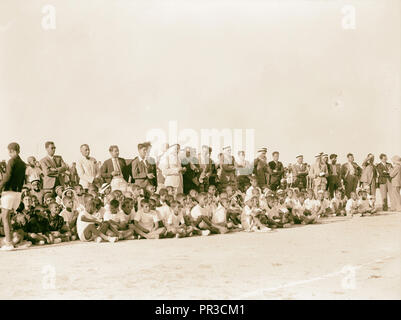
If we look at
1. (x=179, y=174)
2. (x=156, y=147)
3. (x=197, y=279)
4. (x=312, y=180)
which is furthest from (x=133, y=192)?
(x=312, y=180)

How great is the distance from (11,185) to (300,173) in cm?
870

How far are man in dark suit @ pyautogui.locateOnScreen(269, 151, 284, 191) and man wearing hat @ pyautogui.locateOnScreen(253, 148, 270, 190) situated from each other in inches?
7.6

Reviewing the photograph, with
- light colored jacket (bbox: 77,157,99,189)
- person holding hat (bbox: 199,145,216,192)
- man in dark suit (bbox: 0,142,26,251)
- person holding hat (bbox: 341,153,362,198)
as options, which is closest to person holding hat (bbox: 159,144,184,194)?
person holding hat (bbox: 199,145,216,192)

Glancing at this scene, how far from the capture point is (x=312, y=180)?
14297 mm

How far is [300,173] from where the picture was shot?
564 inches

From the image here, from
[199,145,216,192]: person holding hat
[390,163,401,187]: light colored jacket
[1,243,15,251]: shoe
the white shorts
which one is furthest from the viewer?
[390,163,401,187]: light colored jacket

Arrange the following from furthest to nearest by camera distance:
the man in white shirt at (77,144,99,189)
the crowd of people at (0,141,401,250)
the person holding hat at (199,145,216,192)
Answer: the person holding hat at (199,145,216,192) → the man in white shirt at (77,144,99,189) → the crowd of people at (0,141,401,250)

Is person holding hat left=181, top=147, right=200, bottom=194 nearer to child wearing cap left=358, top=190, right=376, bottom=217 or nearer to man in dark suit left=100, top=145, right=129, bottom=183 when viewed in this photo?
man in dark suit left=100, top=145, right=129, bottom=183

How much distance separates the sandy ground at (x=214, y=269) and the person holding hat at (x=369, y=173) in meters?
4.93

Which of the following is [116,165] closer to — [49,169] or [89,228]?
[49,169]

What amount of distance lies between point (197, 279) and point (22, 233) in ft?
12.2

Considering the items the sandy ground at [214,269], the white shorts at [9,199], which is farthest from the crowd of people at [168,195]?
the sandy ground at [214,269]

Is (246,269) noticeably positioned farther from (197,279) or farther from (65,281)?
(65,281)

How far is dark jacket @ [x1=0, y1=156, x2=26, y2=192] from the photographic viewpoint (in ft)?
25.4
